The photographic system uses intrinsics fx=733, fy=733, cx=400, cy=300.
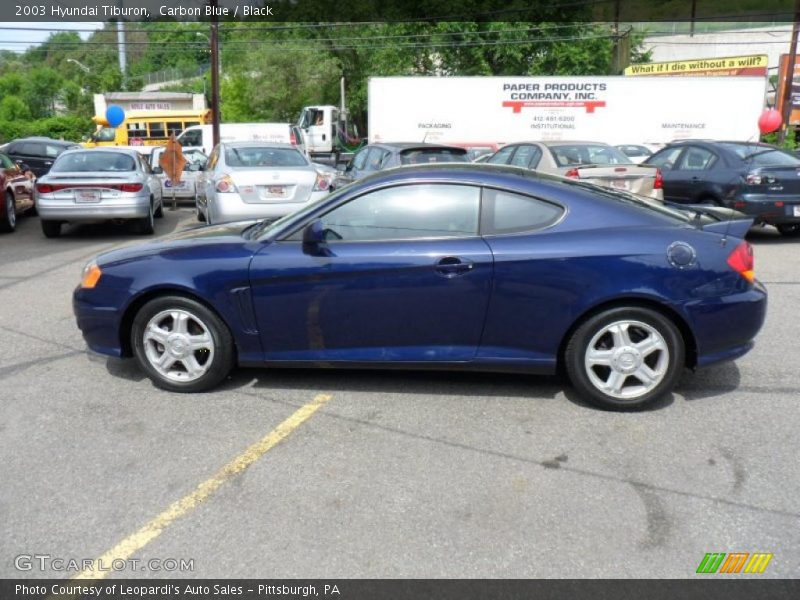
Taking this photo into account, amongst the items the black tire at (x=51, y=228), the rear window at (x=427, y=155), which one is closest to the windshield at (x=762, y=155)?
the rear window at (x=427, y=155)

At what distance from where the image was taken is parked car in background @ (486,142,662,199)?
10.3m

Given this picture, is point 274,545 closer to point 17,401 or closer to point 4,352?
point 17,401

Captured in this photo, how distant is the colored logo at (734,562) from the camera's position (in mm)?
2980

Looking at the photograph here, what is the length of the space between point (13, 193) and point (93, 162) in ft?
7.47

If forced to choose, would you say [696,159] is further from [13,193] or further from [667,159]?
[13,193]

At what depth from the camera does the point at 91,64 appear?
95.9m

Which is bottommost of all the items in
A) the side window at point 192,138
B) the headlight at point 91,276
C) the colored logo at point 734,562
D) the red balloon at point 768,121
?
A: the colored logo at point 734,562

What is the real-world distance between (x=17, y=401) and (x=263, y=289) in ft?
5.84

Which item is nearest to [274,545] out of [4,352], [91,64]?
[4,352]

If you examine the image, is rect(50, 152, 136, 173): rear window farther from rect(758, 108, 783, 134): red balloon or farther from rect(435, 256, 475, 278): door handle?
rect(758, 108, 783, 134): red balloon

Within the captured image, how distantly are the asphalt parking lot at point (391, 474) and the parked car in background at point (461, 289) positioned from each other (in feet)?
1.01

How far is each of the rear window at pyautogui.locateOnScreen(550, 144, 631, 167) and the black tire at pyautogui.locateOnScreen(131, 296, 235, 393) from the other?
7.50 m

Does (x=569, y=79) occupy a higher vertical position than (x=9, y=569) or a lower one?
higher

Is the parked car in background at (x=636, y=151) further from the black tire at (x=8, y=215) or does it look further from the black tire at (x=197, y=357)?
the black tire at (x=197, y=357)
